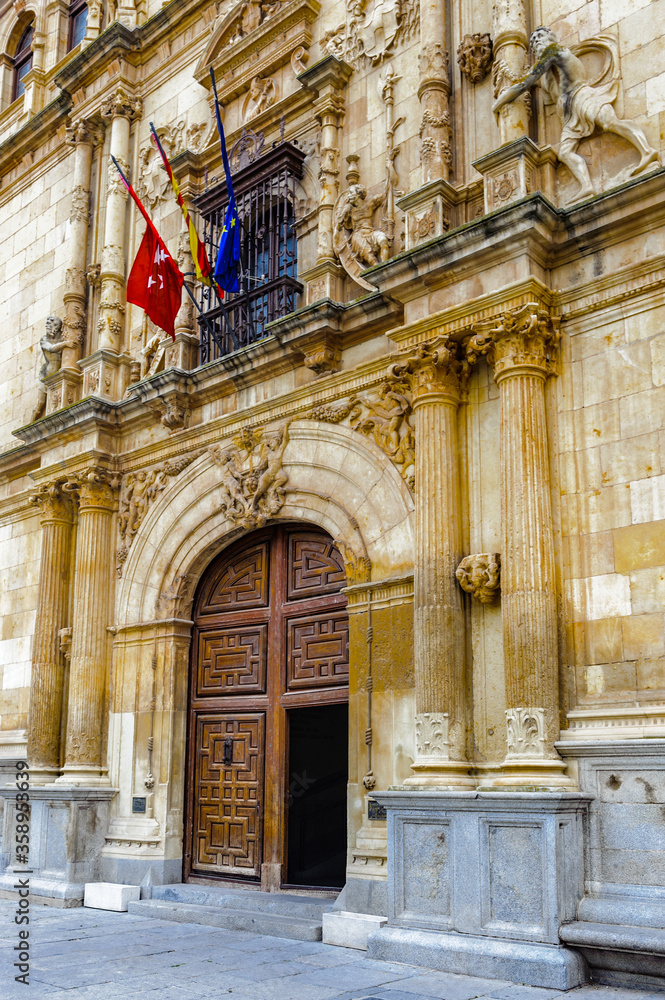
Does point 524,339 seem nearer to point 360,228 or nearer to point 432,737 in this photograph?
point 360,228

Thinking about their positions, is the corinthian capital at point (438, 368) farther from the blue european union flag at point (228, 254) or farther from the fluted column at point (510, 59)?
the blue european union flag at point (228, 254)

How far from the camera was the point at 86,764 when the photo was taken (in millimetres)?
11445

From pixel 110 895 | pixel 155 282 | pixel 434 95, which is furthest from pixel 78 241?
pixel 110 895

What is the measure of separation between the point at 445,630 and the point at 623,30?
17.1 ft

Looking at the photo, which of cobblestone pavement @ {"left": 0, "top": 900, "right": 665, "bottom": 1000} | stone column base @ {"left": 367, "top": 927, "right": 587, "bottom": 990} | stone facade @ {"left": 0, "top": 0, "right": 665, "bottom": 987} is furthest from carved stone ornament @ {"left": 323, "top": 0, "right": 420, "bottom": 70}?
cobblestone pavement @ {"left": 0, "top": 900, "right": 665, "bottom": 1000}

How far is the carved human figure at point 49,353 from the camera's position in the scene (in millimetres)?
13828

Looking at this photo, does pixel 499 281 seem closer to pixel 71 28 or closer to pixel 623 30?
pixel 623 30

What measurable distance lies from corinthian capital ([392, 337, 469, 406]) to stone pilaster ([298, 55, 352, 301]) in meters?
2.04

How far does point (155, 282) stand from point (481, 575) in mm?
5520

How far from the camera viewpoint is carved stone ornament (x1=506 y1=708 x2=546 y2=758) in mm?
7262

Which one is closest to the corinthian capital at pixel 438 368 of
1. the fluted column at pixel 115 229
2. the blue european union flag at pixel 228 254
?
the blue european union flag at pixel 228 254

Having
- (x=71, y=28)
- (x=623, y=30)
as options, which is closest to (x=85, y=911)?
(x=623, y=30)

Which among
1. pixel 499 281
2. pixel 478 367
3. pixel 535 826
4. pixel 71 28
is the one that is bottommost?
pixel 535 826

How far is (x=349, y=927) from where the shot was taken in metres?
8.20
